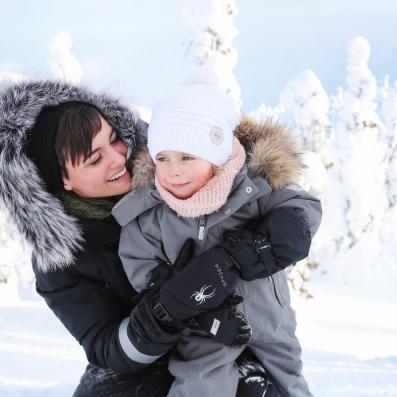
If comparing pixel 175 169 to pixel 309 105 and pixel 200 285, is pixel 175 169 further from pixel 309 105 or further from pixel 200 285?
pixel 309 105

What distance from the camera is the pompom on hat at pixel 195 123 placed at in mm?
2422

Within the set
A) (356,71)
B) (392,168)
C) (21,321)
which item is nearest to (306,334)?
(21,321)

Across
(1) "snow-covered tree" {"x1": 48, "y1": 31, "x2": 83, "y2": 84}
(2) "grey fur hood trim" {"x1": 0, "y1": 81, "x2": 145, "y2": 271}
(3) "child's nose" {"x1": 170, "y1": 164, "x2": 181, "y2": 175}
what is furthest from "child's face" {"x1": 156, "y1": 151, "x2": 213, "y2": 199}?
(1) "snow-covered tree" {"x1": 48, "y1": 31, "x2": 83, "y2": 84}

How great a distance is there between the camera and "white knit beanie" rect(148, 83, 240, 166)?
2.42m

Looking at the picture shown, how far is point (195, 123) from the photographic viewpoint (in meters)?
2.46

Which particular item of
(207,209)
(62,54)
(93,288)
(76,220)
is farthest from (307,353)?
(62,54)

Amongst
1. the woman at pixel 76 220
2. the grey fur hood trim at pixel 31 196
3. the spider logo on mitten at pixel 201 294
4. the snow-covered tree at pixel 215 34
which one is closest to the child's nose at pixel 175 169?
the woman at pixel 76 220

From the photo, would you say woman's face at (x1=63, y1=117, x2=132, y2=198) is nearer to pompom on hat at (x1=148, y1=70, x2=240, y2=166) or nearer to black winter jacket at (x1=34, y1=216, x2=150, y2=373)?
black winter jacket at (x1=34, y1=216, x2=150, y2=373)

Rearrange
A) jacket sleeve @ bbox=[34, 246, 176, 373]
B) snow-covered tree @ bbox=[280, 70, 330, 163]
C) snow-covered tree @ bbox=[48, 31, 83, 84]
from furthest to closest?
snow-covered tree @ bbox=[280, 70, 330, 163]
snow-covered tree @ bbox=[48, 31, 83, 84]
jacket sleeve @ bbox=[34, 246, 176, 373]

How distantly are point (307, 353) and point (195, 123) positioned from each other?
26.8ft

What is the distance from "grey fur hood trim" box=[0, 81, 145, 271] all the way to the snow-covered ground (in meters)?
3.45

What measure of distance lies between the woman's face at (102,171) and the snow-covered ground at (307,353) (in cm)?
359

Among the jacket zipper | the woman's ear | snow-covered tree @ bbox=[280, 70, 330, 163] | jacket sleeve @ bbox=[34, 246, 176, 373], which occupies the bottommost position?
snow-covered tree @ bbox=[280, 70, 330, 163]

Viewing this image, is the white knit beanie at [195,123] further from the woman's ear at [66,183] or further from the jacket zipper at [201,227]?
the woman's ear at [66,183]
